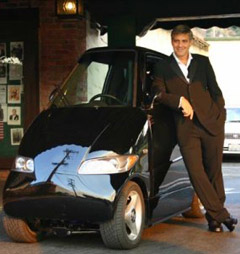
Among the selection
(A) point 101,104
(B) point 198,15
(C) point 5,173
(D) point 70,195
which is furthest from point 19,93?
(D) point 70,195

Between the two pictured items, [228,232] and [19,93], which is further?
[19,93]

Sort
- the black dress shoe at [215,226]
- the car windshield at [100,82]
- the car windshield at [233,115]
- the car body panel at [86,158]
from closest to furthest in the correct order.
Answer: the car body panel at [86,158]
the car windshield at [100,82]
the black dress shoe at [215,226]
the car windshield at [233,115]

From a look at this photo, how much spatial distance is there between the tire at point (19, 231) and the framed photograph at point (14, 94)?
514cm

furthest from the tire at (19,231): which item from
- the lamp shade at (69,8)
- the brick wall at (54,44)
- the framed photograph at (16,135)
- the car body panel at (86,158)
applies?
the framed photograph at (16,135)

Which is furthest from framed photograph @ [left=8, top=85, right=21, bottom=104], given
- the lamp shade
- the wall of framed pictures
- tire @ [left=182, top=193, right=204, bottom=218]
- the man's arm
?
the man's arm

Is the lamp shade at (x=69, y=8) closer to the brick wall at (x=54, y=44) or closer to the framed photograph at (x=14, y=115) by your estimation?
the brick wall at (x=54, y=44)

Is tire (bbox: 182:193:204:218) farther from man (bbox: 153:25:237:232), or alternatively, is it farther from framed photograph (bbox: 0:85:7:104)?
framed photograph (bbox: 0:85:7:104)

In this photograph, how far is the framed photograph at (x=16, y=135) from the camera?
11000 millimetres

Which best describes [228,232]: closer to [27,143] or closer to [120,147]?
[120,147]

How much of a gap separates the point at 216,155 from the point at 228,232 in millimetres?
850

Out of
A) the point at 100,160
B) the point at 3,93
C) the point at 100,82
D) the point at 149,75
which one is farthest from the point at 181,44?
the point at 3,93

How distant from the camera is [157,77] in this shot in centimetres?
647

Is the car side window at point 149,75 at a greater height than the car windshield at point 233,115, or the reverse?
the car side window at point 149,75

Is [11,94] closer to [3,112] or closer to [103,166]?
[3,112]
